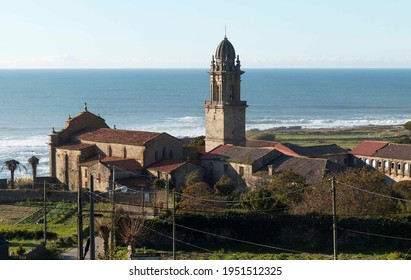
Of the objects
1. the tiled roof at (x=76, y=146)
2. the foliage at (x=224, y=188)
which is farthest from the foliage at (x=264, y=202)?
the tiled roof at (x=76, y=146)

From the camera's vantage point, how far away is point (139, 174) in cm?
4672

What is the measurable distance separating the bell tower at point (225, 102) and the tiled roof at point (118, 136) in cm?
561

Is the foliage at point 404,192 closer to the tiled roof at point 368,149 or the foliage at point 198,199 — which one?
the foliage at point 198,199

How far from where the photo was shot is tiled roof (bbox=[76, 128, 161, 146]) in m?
49.0

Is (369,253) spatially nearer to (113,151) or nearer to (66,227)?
(66,227)

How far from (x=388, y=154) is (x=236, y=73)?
39.0 feet

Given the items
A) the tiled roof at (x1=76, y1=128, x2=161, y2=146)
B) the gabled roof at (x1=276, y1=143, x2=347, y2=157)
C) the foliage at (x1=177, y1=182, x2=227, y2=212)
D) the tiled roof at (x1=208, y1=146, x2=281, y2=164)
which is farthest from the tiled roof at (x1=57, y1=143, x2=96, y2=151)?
the gabled roof at (x1=276, y1=143, x2=347, y2=157)

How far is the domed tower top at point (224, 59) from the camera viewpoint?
53.7 m

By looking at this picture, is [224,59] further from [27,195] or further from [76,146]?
[27,195]

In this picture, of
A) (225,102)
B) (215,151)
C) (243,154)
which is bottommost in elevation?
(215,151)

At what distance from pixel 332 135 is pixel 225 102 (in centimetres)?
4689

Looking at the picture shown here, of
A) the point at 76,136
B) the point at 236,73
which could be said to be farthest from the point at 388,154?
the point at 76,136

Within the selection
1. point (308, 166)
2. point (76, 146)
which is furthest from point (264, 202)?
point (76, 146)

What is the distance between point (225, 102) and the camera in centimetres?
→ 5356
